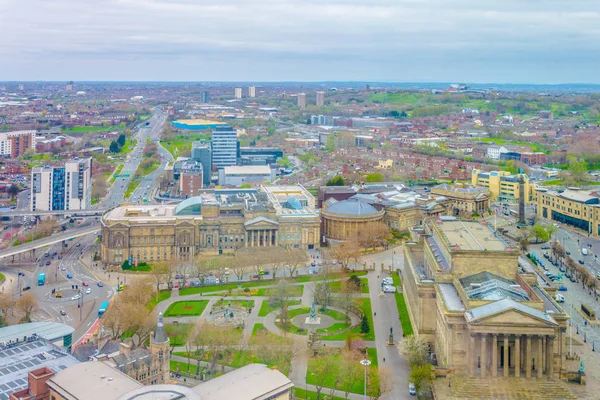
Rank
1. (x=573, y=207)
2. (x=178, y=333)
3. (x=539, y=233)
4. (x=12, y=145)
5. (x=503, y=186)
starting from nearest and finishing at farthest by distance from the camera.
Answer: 1. (x=178, y=333)
2. (x=539, y=233)
3. (x=573, y=207)
4. (x=503, y=186)
5. (x=12, y=145)

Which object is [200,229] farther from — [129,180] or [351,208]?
[129,180]

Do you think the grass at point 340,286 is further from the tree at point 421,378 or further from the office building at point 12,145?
the office building at point 12,145

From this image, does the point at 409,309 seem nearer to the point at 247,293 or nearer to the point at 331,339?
the point at 331,339

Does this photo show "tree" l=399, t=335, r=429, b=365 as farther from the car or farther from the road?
the road

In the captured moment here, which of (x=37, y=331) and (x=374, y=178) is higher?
(x=374, y=178)

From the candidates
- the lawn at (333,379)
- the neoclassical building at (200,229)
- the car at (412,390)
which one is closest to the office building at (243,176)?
the neoclassical building at (200,229)

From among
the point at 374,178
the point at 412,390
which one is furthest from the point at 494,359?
the point at 374,178

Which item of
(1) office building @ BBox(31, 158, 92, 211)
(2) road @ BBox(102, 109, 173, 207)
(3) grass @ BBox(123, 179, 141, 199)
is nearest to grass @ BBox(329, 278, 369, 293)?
(1) office building @ BBox(31, 158, 92, 211)
